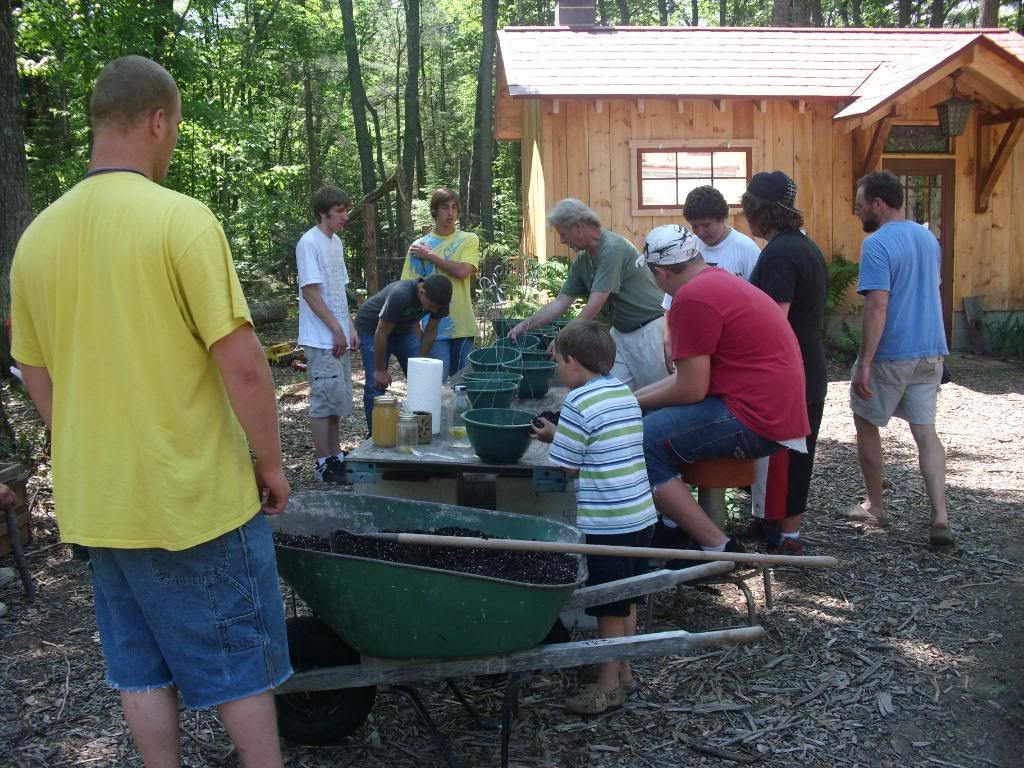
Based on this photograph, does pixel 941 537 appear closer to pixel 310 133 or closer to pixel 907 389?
pixel 907 389

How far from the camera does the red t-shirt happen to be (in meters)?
3.71

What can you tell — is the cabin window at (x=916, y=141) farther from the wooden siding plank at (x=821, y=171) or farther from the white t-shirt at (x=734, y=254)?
the white t-shirt at (x=734, y=254)

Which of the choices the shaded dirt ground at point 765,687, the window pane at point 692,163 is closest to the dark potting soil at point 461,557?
the shaded dirt ground at point 765,687

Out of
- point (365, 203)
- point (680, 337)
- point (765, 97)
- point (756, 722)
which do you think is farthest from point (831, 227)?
point (756, 722)

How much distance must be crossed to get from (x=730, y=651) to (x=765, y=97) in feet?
29.0

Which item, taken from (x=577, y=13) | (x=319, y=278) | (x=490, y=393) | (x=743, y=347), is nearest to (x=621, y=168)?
(x=577, y=13)

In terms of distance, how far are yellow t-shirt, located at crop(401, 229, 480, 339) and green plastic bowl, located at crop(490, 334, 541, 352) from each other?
1.85 feet

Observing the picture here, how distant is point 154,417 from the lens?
209 centimetres

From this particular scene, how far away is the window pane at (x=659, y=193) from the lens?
37.1 ft

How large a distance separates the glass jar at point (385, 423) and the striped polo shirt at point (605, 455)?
94 centimetres

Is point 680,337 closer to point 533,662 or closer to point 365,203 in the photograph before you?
point 533,662

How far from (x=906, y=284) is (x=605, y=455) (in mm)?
2602

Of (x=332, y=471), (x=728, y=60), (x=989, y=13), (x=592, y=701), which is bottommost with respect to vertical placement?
(x=592, y=701)

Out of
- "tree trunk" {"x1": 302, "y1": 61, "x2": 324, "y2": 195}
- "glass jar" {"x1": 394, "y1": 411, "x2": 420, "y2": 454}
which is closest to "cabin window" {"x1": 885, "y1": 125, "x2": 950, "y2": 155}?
"glass jar" {"x1": 394, "y1": 411, "x2": 420, "y2": 454}
